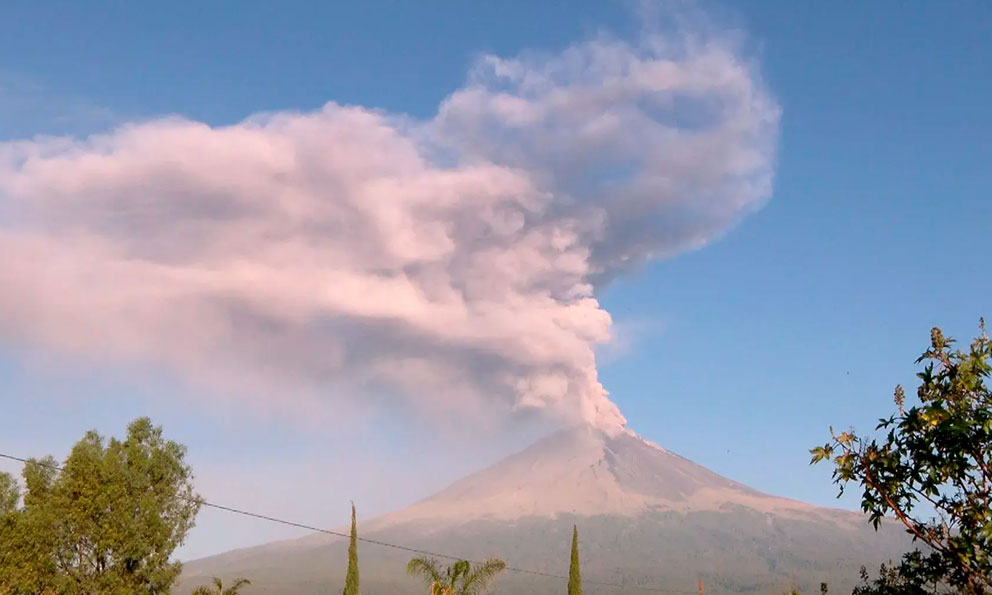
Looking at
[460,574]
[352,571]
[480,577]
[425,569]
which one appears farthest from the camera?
[352,571]

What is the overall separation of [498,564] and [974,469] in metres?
30.0

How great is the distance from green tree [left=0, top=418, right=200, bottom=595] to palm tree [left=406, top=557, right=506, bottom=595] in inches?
645

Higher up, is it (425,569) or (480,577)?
(425,569)

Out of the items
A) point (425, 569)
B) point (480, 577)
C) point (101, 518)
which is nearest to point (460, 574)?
point (480, 577)

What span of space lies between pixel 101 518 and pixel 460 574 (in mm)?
20071

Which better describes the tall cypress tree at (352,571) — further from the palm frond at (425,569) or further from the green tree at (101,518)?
the palm frond at (425,569)

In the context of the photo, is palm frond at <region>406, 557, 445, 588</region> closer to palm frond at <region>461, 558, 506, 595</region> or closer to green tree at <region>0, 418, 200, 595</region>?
palm frond at <region>461, 558, 506, 595</region>

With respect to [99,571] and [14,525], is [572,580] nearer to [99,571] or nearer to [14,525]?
[99,571]

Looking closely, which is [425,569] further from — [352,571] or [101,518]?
[352,571]

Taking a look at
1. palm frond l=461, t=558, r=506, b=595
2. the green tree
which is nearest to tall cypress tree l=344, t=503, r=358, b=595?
the green tree

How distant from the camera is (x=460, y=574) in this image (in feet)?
140

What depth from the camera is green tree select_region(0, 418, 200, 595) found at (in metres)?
43.2

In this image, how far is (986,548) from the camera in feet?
57.4

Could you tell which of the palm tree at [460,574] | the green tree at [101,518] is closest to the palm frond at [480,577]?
the palm tree at [460,574]
